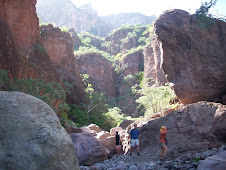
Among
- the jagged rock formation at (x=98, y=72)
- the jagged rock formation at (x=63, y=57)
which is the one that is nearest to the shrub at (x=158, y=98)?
the jagged rock formation at (x=63, y=57)

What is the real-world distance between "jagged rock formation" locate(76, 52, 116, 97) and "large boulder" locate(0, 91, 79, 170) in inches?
1502

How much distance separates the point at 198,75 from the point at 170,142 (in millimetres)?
9090

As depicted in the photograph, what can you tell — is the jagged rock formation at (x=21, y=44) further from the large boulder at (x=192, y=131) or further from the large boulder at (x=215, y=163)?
the large boulder at (x=215, y=163)

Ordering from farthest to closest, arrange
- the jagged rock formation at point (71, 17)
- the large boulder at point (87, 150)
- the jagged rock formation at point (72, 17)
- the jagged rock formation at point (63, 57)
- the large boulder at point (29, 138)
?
the jagged rock formation at point (72, 17), the jagged rock formation at point (71, 17), the jagged rock formation at point (63, 57), the large boulder at point (87, 150), the large boulder at point (29, 138)

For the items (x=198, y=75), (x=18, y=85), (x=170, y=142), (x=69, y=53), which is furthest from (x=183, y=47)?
(x=69, y=53)

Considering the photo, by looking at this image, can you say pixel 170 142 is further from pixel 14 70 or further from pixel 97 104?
pixel 97 104

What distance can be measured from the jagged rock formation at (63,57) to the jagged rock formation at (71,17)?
6682 centimetres

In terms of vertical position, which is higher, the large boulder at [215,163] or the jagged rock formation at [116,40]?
the jagged rock formation at [116,40]

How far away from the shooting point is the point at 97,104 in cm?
2773

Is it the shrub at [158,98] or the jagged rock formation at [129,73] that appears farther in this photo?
the jagged rock formation at [129,73]

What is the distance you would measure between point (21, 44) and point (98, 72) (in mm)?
24208

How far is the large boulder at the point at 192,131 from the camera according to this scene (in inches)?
287

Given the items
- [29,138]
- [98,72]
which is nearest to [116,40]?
[98,72]

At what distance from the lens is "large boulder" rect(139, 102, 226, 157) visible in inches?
287
